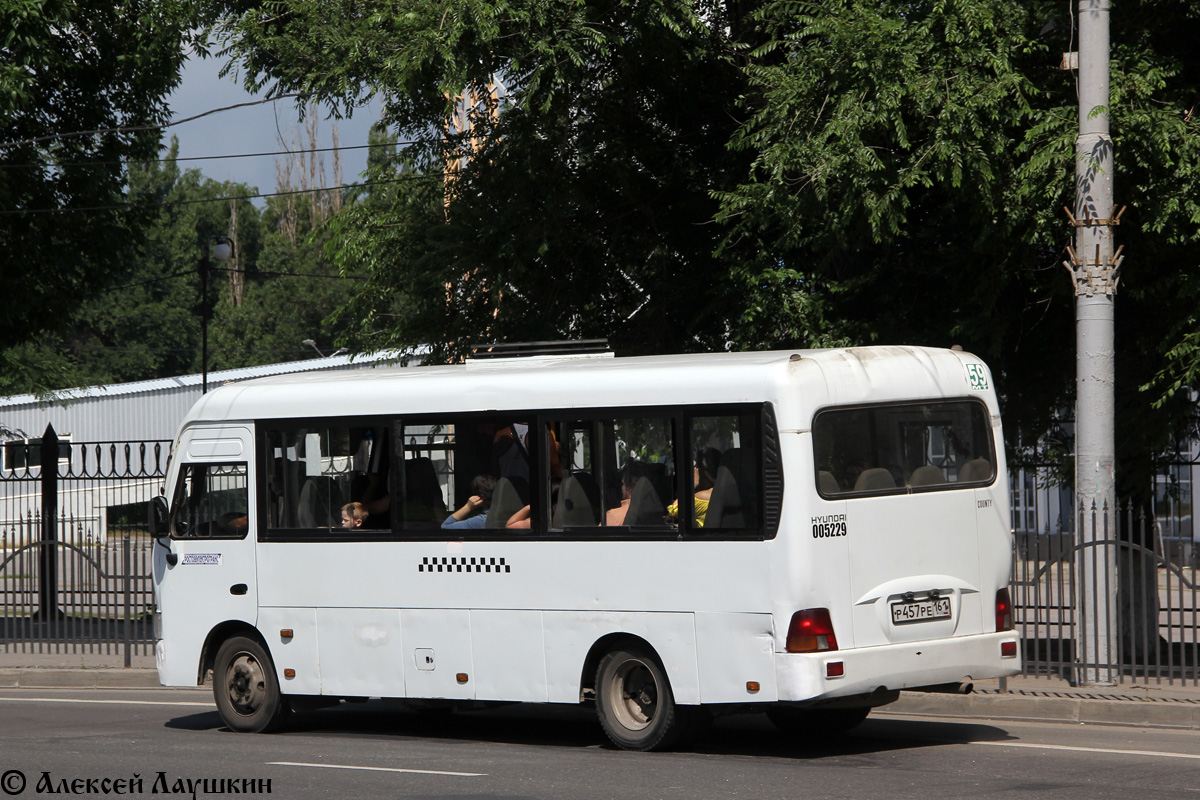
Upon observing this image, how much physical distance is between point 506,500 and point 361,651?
5.59 ft

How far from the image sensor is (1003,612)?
10219mm

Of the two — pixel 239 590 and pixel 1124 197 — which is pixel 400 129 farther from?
pixel 1124 197

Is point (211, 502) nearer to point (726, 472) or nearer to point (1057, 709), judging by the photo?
point (726, 472)

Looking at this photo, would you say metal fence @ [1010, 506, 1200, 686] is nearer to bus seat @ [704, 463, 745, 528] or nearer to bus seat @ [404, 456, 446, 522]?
bus seat @ [704, 463, 745, 528]

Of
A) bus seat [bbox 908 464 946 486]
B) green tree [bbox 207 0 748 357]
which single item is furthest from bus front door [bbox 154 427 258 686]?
bus seat [bbox 908 464 946 486]

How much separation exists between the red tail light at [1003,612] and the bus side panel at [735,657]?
6.12 feet

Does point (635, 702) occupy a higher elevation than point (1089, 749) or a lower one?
higher

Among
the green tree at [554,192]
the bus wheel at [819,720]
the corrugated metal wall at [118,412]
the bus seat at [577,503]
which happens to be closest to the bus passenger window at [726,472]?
the bus seat at [577,503]

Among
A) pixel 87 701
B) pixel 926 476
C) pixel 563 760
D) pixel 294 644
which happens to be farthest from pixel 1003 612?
pixel 87 701

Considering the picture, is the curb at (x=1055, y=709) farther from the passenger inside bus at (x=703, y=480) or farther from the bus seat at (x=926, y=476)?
the passenger inside bus at (x=703, y=480)

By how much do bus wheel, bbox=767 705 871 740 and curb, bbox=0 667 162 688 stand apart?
757 centimetres

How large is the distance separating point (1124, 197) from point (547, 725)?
653cm

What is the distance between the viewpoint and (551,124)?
50.3 ft

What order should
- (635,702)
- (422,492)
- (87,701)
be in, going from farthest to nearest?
(87,701)
(422,492)
(635,702)
